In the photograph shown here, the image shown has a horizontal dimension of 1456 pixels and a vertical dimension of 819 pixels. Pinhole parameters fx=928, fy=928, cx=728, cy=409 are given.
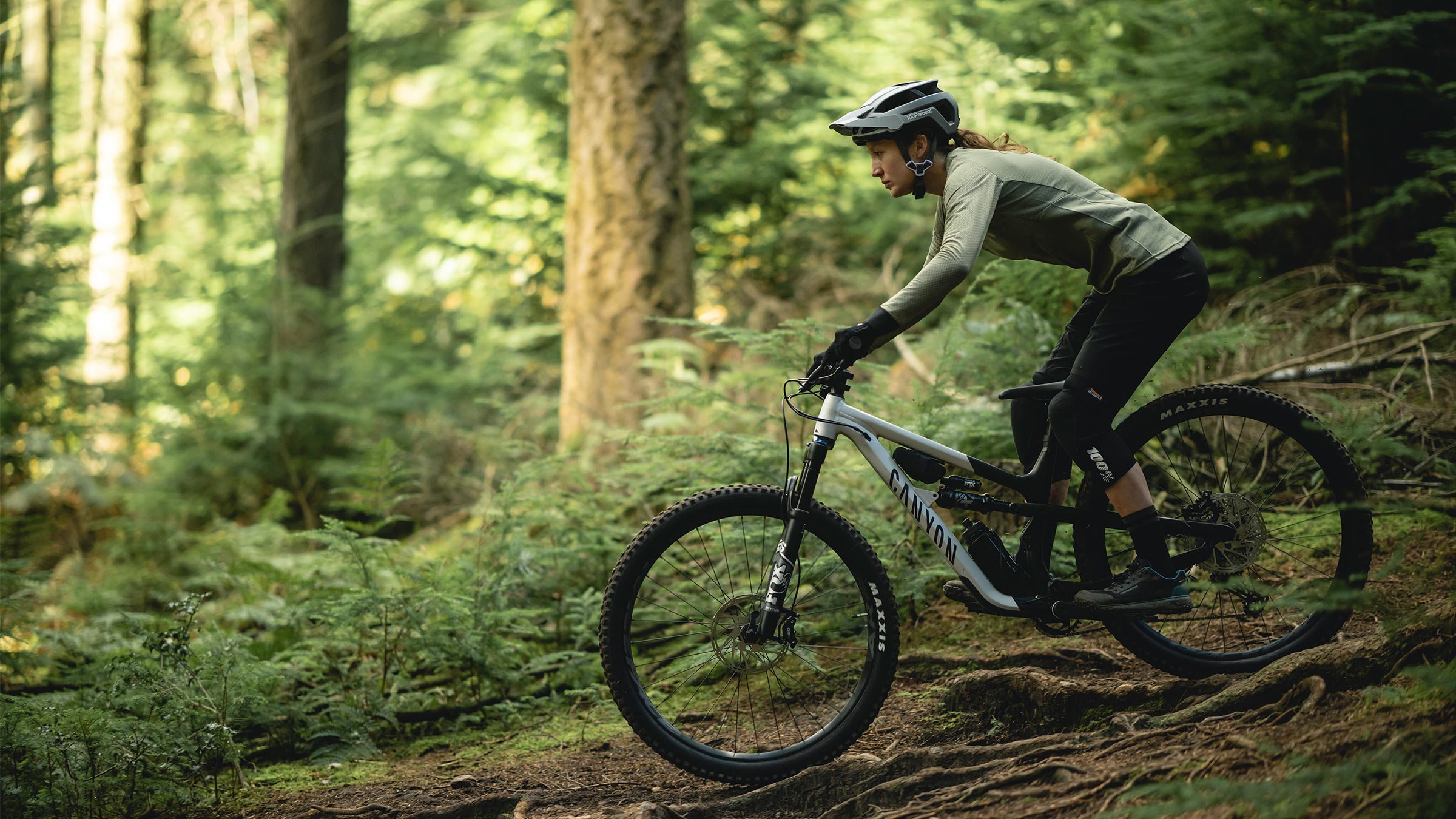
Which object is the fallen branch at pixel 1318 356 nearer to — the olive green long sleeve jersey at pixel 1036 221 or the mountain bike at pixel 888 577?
the mountain bike at pixel 888 577

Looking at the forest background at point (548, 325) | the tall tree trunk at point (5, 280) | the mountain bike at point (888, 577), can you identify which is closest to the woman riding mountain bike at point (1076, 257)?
the mountain bike at point (888, 577)

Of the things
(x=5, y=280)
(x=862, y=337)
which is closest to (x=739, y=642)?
(x=862, y=337)

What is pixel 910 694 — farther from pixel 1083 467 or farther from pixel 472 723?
pixel 472 723

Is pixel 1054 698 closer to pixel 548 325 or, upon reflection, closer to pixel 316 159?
pixel 548 325

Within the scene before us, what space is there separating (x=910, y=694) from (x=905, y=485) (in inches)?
46.9

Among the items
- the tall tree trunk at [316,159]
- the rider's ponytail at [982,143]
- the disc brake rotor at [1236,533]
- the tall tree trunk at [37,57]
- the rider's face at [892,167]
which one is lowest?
the disc brake rotor at [1236,533]

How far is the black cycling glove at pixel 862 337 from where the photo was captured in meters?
3.20

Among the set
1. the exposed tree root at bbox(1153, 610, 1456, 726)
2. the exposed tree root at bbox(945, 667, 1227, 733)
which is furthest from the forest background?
the exposed tree root at bbox(945, 667, 1227, 733)

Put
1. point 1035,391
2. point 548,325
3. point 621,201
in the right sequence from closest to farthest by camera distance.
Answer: point 1035,391 → point 621,201 → point 548,325

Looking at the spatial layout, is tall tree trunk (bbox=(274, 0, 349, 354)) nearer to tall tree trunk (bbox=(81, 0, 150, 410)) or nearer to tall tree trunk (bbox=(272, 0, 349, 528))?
tall tree trunk (bbox=(272, 0, 349, 528))

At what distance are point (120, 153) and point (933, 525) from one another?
1321 cm

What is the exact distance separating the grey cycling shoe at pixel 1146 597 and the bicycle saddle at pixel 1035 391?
744mm

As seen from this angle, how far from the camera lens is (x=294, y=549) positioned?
26.8ft

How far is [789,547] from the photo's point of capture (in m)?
3.36
